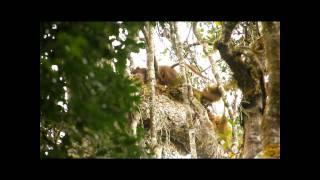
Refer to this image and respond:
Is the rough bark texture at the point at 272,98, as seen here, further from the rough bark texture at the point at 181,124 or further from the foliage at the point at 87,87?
the rough bark texture at the point at 181,124

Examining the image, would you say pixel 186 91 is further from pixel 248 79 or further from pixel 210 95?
pixel 248 79

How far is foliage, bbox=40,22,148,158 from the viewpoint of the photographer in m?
2.32

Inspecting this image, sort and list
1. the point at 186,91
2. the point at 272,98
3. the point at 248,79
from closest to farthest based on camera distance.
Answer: the point at 272,98 < the point at 248,79 < the point at 186,91

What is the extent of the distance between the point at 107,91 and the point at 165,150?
369 centimetres

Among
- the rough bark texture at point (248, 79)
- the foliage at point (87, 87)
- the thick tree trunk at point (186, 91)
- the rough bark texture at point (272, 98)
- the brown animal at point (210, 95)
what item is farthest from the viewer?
the brown animal at point (210, 95)

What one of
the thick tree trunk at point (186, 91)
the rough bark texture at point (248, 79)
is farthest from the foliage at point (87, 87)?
the thick tree trunk at point (186, 91)

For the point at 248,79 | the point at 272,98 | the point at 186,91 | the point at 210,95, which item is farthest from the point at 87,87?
the point at 210,95

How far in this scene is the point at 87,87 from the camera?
242 centimetres

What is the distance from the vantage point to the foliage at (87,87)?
2.32 m

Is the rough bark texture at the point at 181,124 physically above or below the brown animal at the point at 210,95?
below
